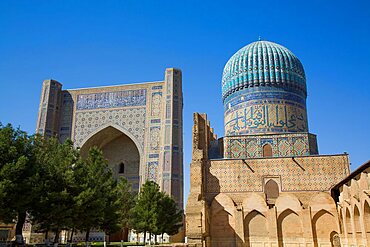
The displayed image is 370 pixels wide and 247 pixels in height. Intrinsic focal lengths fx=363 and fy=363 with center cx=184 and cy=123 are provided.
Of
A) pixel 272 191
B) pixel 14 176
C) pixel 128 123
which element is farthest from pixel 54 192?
pixel 128 123

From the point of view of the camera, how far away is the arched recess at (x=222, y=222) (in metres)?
14.0

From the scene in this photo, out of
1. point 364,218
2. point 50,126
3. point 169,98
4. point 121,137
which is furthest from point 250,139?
point 50,126

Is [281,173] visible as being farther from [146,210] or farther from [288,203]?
[146,210]

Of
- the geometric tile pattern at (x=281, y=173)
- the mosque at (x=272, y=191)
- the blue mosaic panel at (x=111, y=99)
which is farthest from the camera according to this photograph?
the blue mosaic panel at (x=111, y=99)

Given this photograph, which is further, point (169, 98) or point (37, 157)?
point (169, 98)

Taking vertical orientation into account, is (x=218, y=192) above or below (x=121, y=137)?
below

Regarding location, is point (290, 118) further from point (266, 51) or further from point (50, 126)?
point (50, 126)

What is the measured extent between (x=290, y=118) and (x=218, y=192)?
20.8 feet

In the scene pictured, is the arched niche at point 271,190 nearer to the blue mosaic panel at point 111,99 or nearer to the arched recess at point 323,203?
the arched recess at point 323,203

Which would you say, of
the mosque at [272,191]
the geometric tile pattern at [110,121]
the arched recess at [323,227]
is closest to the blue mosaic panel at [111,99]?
the geometric tile pattern at [110,121]

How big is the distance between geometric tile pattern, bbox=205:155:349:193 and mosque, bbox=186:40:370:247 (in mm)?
38

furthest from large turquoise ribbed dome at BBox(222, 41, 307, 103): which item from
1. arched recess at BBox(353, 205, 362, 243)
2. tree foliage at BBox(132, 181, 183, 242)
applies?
arched recess at BBox(353, 205, 362, 243)

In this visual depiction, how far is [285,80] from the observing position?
1941cm

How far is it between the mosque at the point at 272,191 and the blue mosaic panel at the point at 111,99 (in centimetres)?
569
